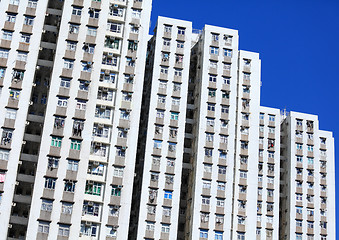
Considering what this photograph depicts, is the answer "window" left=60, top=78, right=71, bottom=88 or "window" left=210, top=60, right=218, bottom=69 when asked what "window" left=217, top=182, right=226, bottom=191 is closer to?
"window" left=210, top=60, right=218, bottom=69

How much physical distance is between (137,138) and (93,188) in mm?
5636

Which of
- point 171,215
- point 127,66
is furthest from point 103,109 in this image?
point 171,215

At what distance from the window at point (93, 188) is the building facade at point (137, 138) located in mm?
80

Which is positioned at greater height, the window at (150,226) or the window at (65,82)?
the window at (65,82)

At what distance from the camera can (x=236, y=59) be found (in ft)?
188

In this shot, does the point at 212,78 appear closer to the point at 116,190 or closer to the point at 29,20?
the point at 116,190

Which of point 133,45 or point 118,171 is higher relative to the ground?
point 133,45

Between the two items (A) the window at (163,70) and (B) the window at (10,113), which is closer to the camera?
(B) the window at (10,113)

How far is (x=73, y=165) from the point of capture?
148ft

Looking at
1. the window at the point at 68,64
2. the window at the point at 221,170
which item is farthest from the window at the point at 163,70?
the window at the point at 68,64

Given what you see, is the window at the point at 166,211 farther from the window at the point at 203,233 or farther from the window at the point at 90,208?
the window at the point at 90,208

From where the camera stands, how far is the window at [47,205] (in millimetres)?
43406

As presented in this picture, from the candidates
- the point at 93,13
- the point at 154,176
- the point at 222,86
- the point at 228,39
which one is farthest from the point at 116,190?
the point at 228,39

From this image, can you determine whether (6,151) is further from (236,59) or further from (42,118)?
(236,59)
